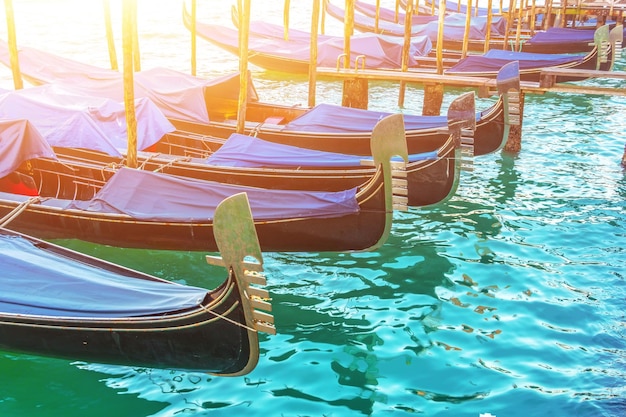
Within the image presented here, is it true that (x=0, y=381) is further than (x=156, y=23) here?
No

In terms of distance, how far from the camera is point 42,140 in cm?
725

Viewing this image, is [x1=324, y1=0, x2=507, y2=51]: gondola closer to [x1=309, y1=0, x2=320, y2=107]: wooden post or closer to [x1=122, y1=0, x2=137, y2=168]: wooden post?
[x1=309, y1=0, x2=320, y2=107]: wooden post

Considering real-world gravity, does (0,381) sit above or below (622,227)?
below

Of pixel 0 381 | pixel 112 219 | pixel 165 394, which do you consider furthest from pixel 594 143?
pixel 0 381

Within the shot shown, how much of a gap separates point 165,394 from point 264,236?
214 centimetres

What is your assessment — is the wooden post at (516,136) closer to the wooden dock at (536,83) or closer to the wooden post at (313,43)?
the wooden dock at (536,83)

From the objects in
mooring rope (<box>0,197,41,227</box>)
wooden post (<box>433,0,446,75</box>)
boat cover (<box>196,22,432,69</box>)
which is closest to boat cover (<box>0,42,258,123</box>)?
mooring rope (<box>0,197,41,227</box>)

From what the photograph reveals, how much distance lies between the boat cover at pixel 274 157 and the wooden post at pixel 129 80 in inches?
35.8

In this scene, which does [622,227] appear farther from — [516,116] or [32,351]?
[32,351]

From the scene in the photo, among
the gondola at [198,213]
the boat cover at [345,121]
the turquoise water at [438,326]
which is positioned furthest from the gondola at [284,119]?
the gondola at [198,213]

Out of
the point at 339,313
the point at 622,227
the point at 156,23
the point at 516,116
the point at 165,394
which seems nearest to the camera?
the point at 165,394

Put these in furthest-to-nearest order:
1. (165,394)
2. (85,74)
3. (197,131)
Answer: (85,74) → (197,131) → (165,394)

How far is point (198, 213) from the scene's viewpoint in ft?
21.6

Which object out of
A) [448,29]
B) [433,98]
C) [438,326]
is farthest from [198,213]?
[448,29]
